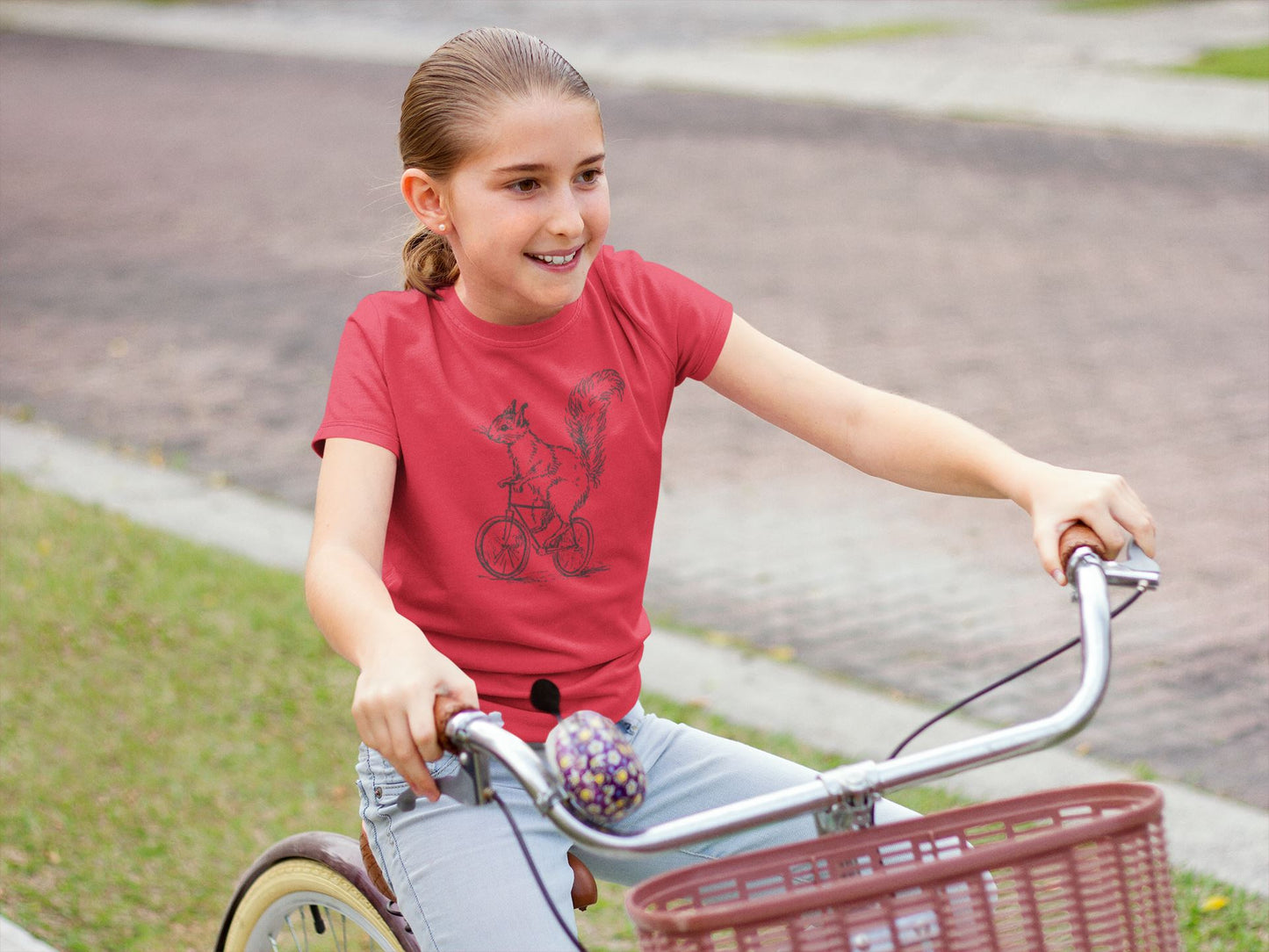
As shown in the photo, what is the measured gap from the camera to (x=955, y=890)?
145cm

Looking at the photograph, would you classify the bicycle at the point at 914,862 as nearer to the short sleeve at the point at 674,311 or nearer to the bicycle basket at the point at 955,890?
the bicycle basket at the point at 955,890

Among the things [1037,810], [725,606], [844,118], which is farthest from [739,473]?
[844,118]

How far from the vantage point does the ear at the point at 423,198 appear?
7.02 ft

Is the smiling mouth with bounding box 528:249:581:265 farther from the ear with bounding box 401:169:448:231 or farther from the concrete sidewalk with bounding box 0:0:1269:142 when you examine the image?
the concrete sidewalk with bounding box 0:0:1269:142

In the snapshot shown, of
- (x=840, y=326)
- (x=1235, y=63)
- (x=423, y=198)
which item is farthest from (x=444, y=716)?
(x=1235, y=63)

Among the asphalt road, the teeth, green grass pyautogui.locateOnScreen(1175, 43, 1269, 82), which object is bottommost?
the teeth

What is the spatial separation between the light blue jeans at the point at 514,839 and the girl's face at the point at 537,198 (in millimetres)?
657

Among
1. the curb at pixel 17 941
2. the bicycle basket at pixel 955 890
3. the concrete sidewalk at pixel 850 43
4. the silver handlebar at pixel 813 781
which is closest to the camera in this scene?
the bicycle basket at pixel 955 890

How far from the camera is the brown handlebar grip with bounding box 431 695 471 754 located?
158 cm

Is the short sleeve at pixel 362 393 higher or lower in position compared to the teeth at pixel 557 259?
lower

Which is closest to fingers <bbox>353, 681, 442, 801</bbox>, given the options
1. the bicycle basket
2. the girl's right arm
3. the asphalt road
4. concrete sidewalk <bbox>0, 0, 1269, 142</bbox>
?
the girl's right arm

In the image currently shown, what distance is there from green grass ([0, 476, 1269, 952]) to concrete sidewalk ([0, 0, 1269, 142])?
930 cm

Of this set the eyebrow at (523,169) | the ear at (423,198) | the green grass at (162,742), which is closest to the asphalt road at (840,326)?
the ear at (423,198)

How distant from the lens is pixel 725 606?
5.09 meters
